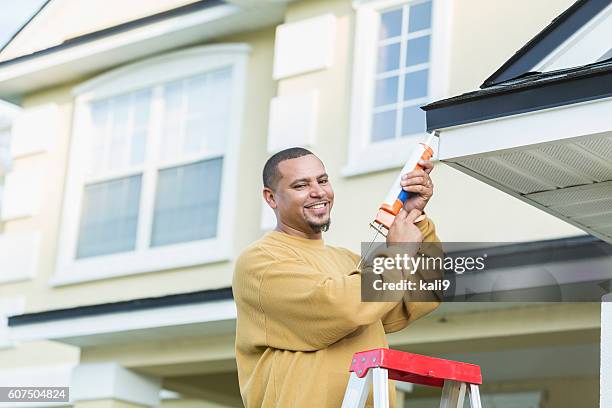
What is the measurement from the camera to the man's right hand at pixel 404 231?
13.4 ft

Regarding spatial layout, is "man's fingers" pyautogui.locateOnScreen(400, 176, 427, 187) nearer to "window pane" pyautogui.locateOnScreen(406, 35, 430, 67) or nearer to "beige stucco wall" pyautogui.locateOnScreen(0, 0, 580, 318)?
"beige stucco wall" pyautogui.locateOnScreen(0, 0, 580, 318)

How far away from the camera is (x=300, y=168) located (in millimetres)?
4457

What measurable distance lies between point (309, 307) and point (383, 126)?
5.24 m

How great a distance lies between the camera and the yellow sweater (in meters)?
4.04

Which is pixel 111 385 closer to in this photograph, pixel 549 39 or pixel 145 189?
pixel 145 189

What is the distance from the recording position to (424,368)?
3895 mm

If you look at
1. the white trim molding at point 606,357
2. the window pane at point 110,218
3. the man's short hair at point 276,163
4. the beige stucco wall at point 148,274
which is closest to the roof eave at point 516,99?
the man's short hair at point 276,163

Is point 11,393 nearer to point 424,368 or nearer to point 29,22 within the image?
point 29,22

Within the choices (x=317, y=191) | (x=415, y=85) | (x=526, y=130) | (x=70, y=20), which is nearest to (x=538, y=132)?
(x=526, y=130)

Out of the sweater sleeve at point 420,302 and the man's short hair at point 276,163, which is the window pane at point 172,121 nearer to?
the man's short hair at point 276,163

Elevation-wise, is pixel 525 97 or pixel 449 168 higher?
pixel 449 168

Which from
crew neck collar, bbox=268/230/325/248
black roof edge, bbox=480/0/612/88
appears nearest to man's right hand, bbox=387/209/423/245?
crew neck collar, bbox=268/230/325/248

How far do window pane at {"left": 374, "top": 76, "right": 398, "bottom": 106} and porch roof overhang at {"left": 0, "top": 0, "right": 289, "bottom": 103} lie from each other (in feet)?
4.59

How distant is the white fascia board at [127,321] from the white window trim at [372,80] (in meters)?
1.54
